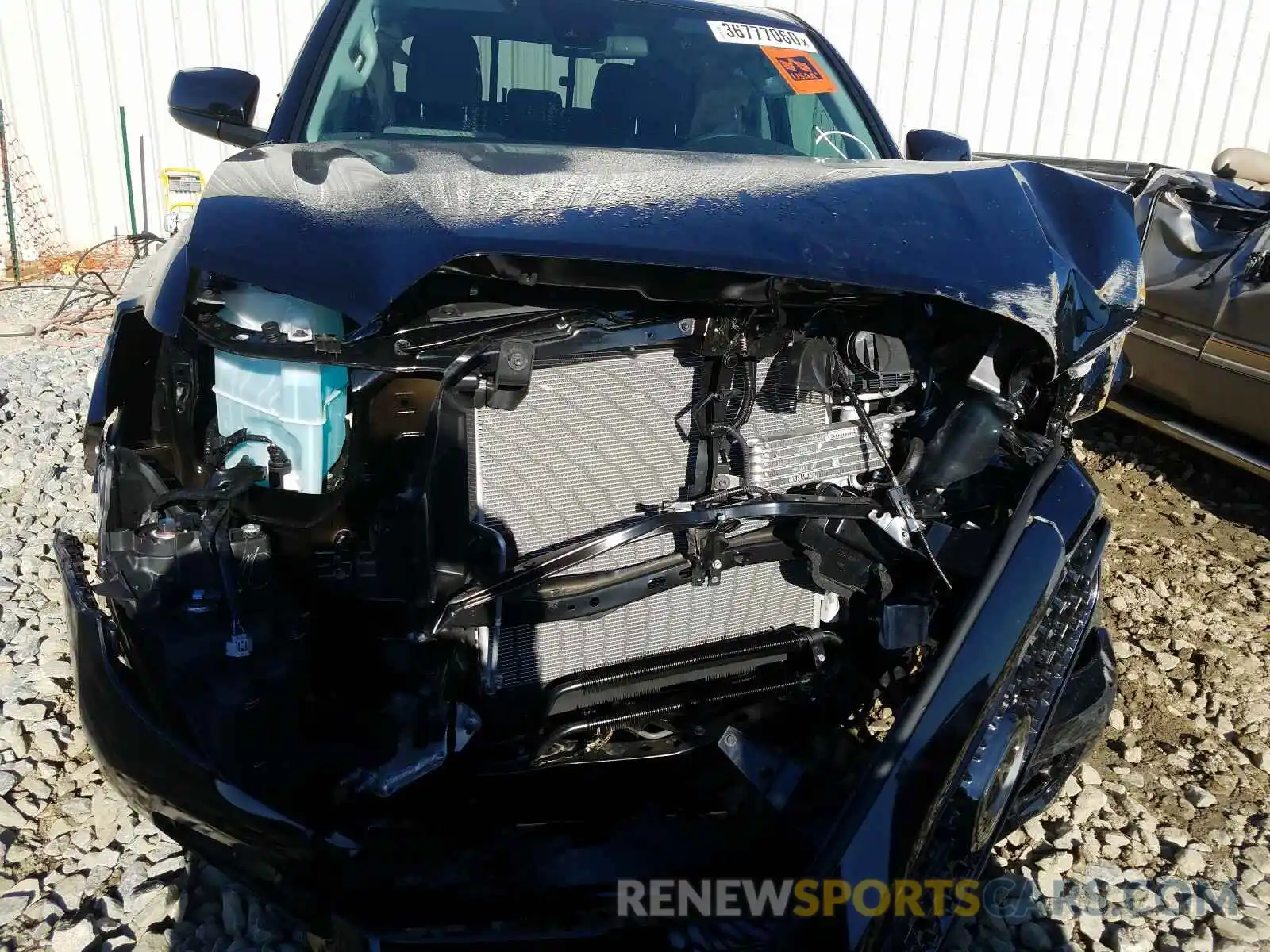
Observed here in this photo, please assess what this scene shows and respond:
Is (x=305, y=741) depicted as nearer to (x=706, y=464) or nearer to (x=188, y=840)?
A: (x=188, y=840)

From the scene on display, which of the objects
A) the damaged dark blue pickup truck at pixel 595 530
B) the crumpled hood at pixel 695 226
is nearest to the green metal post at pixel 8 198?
the damaged dark blue pickup truck at pixel 595 530

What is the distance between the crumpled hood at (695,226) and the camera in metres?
Result: 1.39

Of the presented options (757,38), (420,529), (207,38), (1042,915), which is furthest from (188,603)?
(207,38)

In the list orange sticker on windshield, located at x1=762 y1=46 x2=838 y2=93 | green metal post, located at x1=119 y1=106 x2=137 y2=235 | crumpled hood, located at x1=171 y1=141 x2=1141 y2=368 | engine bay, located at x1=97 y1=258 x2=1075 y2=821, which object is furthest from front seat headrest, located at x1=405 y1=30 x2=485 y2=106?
green metal post, located at x1=119 y1=106 x2=137 y2=235

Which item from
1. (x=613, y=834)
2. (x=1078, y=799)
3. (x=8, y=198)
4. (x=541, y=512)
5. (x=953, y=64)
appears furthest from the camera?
(x=953, y=64)

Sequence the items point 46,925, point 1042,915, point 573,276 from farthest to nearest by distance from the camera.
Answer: point 1042,915
point 46,925
point 573,276

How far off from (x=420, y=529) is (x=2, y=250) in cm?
901

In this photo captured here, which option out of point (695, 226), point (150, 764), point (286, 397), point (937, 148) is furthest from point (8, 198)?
point (695, 226)

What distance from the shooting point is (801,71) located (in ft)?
9.71

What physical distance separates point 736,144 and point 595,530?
1.40 metres

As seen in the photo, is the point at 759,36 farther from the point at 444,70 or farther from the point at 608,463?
the point at 608,463

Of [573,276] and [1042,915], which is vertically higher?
[573,276]

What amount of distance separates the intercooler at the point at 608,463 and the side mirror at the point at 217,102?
1459mm

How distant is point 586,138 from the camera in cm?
244
